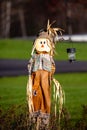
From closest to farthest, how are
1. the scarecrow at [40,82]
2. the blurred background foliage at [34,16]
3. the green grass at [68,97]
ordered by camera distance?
the scarecrow at [40,82]
the green grass at [68,97]
the blurred background foliage at [34,16]

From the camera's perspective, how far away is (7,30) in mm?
47750

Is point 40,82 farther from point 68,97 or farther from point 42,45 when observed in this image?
point 68,97

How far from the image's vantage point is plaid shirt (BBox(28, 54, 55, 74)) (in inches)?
328

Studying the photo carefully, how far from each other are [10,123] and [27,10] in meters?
43.7

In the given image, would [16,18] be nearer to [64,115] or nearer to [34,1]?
[34,1]

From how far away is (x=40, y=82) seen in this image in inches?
328

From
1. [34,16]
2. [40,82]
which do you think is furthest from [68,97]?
[34,16]

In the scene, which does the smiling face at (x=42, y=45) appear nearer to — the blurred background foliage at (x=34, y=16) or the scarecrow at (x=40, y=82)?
the scarecrow at (x=40, y=82)

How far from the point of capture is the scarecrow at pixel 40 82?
8305 millimetres

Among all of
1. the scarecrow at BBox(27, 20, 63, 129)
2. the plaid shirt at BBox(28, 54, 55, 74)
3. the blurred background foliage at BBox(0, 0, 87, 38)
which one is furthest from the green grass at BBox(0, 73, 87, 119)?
the blurred background foliage at BBox(0, 0, 87, 38)

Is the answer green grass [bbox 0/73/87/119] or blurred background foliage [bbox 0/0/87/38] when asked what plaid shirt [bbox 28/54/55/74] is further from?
blurred background foliage [bbox 0/0/87/38]

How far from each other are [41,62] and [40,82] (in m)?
0.29

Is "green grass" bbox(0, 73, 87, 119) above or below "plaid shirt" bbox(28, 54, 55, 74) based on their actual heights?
below

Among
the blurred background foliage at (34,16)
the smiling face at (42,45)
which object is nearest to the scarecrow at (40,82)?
the smiling face at (42,45)
